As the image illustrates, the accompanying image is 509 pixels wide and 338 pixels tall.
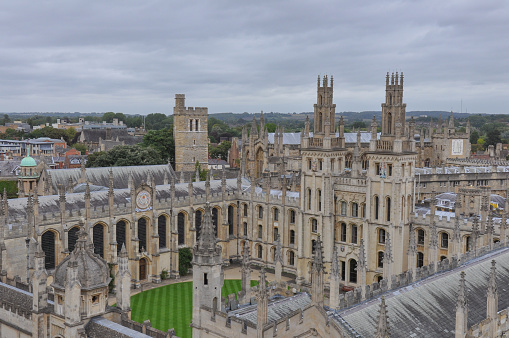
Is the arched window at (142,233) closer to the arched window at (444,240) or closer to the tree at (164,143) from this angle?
the arched window at (444,240)

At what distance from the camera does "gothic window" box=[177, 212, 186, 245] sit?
46469 mm

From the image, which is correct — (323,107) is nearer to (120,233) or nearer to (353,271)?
(353,271)

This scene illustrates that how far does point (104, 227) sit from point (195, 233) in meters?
8.72

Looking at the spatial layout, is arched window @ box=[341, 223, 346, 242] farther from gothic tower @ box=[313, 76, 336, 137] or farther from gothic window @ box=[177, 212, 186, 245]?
gothic window @ box=[177, 212, 186, 245]

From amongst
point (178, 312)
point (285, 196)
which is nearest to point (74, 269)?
point (178, 312)

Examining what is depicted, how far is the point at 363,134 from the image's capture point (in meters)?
82.4

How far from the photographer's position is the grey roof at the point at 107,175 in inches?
→ 2055

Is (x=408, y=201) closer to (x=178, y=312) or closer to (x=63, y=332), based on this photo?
(x=178, y=312)

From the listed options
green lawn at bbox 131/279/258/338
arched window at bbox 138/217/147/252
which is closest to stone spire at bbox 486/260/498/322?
Result: green lawn at bbox 131/279/258/338

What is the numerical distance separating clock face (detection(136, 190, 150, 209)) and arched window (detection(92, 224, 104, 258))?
3531 mm

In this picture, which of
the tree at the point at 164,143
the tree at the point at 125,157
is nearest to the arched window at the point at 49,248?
the tree at the point at 125,157

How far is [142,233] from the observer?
4356cm

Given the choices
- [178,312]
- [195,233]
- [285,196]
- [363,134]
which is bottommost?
[178,312]

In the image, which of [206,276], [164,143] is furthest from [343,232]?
[164,143]
